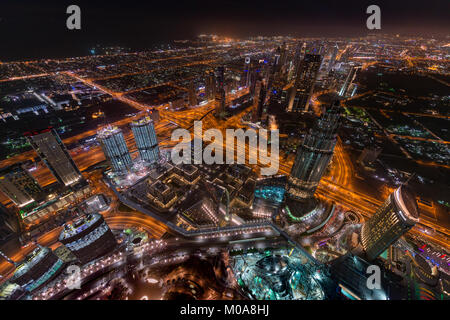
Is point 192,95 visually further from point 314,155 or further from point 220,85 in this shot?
point 314,155

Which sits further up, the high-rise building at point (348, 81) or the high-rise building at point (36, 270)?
the high-rise building at point (348, 81)

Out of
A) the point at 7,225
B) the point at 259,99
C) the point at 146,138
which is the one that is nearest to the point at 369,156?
the point at 259,99

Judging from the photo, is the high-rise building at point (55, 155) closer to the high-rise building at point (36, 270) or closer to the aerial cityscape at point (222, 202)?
the aerial cityscape at point (222, 202)

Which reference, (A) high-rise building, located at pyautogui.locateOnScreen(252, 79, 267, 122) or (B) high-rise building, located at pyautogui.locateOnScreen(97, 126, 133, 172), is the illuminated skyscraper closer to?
(B) high-rise building, located at pyautogui.locateOnScreen(97, 126, 133, 172)

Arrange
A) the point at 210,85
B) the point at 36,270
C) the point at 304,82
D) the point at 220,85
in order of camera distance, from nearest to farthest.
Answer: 1. the point at 36,270
2. the point at 220,85
3. the point at 304,82
4. the point at 210,85

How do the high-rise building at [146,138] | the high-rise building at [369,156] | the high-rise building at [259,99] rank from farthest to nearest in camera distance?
the high-rise building at [259,99], the high-rise building at [369,156], the high-rise building at [146,138]

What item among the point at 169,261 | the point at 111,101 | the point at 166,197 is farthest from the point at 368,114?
the point at 111,101

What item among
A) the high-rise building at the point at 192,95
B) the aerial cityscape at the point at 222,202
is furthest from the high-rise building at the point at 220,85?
the high-rise building at the point at 192,95
